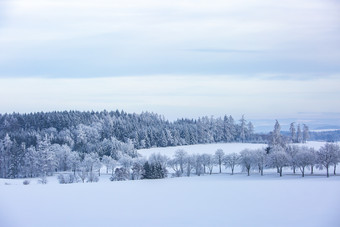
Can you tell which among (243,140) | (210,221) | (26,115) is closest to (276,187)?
(210,221)

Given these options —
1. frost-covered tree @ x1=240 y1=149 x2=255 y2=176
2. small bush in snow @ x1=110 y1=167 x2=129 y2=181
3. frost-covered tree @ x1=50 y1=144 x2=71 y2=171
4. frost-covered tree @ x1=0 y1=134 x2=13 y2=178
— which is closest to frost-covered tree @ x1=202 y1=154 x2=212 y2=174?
frost-covered tree @ x1=240 y1=149 x2=255 y2=176

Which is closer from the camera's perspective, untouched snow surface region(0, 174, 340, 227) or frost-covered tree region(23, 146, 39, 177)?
untouched snow surface region(0, 174, 340, 227)

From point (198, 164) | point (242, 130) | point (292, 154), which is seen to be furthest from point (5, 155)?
point (242, 130)

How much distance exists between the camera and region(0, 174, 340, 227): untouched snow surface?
36062mm

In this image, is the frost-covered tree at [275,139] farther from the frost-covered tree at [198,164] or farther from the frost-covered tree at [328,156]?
the frost-covered tree at [198,164]

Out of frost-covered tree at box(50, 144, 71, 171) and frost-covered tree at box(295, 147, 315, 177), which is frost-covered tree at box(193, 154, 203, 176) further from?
frost-covered tree at box(50, 144, 71, 171)

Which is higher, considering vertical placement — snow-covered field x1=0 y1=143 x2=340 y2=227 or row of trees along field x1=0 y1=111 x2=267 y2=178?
row of trees along field x1=0 y1=111 x2=267 y2=178

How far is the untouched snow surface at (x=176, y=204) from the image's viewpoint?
36.1 metres

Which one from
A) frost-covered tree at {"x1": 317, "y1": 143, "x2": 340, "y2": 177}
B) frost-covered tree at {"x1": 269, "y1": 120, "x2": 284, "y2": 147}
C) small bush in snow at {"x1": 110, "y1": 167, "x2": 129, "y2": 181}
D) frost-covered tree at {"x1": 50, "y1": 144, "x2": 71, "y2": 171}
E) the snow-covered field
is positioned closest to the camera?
the snow-covered field

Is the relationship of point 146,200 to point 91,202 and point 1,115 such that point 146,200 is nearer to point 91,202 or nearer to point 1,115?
point 91,202

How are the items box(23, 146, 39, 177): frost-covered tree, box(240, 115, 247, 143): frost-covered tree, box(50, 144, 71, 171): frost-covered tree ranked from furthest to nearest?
box(240, 115, 247, 143): frost-covered tree
box(50, 144, 71, 171): frost-covered tree
box(23, 146, 39, 177): frost-covered tree

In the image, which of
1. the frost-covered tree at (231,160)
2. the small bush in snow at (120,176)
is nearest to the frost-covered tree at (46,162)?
the small bush in snow at (120,176)

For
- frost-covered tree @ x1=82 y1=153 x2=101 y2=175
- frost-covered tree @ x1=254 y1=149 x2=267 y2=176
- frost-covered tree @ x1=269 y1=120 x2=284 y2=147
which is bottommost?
frost-covered tree @ x1=82 y1=153 x2=101 y2=175

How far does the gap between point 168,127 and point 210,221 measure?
118276 mm
